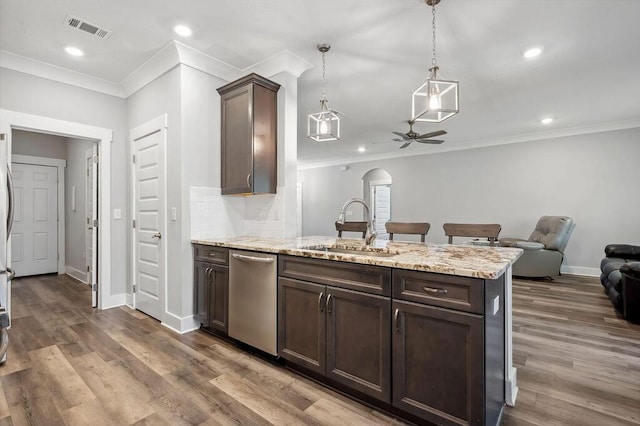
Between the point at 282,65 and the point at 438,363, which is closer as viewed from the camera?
the point at 438,363

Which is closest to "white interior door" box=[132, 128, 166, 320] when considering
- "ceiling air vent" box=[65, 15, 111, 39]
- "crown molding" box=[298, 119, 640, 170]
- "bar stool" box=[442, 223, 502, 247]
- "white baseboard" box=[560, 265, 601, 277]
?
"ceiling air vent" box=[65, 15, 111, 39]

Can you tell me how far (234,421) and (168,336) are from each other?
1478 millimetres

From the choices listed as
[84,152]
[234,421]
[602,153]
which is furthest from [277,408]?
[602,153]

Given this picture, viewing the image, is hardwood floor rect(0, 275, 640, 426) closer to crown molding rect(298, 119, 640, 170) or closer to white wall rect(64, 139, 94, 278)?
white wall rect(64, 139, 94, 278)

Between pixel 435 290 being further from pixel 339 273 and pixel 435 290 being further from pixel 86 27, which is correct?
pixel 86 27

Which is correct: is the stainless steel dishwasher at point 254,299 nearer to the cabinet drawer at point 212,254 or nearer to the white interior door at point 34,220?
the cabinet drawer at point 212,254

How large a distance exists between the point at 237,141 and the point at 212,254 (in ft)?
3.73

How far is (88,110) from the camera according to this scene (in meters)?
3.55

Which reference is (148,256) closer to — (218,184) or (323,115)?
(218,184)

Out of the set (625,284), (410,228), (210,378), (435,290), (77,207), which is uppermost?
(77,207)

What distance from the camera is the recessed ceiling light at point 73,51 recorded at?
2.93 metres

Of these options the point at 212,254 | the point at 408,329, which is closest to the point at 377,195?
the point at 212,254

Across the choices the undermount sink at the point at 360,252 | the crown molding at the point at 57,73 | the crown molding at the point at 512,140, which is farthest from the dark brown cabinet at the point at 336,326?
the crown molding at the point at 512,140

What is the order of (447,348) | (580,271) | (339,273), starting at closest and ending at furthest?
(447,348) → (339,273) → (580,271)
